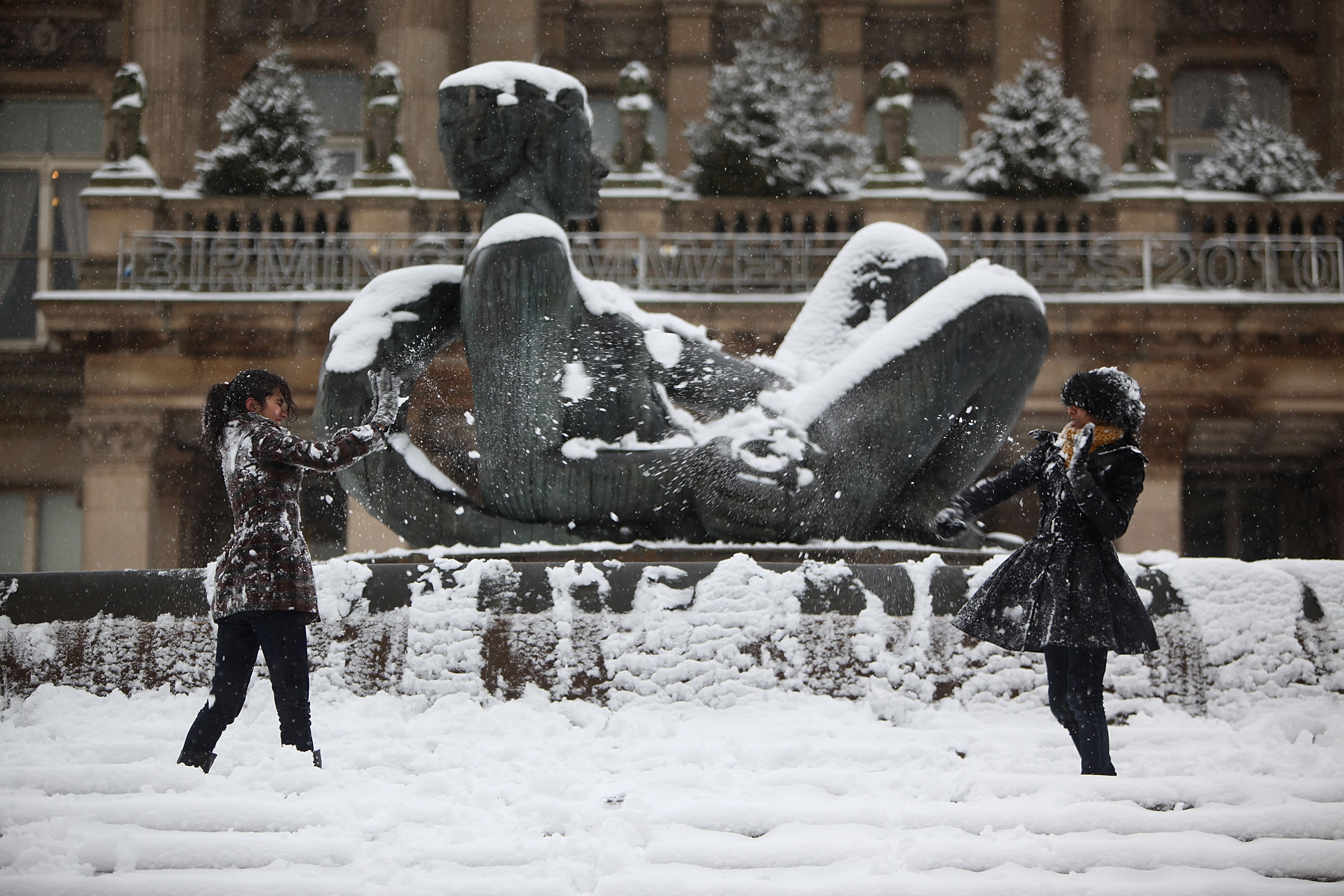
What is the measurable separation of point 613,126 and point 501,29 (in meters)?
2.44

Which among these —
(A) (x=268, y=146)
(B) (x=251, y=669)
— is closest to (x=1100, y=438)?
(B) (x=251, y=669)

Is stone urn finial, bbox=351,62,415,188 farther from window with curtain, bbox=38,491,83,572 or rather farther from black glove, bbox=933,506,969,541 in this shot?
black glove, bbox=933,506,969,541

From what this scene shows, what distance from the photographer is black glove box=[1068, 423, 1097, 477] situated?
4.11m

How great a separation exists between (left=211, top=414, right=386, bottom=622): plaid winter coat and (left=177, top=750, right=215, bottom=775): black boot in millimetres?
364

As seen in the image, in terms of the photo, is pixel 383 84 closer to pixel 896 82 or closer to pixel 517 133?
pixel 896 82

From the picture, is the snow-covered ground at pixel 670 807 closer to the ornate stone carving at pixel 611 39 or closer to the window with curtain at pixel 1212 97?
the ornate stone carving at pixel 611 39

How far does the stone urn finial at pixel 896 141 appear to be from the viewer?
17.6 m

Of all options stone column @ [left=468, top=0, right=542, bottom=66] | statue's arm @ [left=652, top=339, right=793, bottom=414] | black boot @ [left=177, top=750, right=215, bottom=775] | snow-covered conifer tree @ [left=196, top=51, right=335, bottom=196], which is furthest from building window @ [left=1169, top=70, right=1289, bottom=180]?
black boot @ [left=177, top=750, right=215, bottom=775]

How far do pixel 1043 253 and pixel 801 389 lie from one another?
39.4ft

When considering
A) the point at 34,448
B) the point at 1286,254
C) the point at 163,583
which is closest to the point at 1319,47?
Result: the point at 1286,254

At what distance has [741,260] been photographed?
17.2 meters

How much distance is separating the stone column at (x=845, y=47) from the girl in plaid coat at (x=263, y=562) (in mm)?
19919

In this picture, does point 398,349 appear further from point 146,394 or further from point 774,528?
point 146,394

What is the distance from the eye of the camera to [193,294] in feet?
54.7
